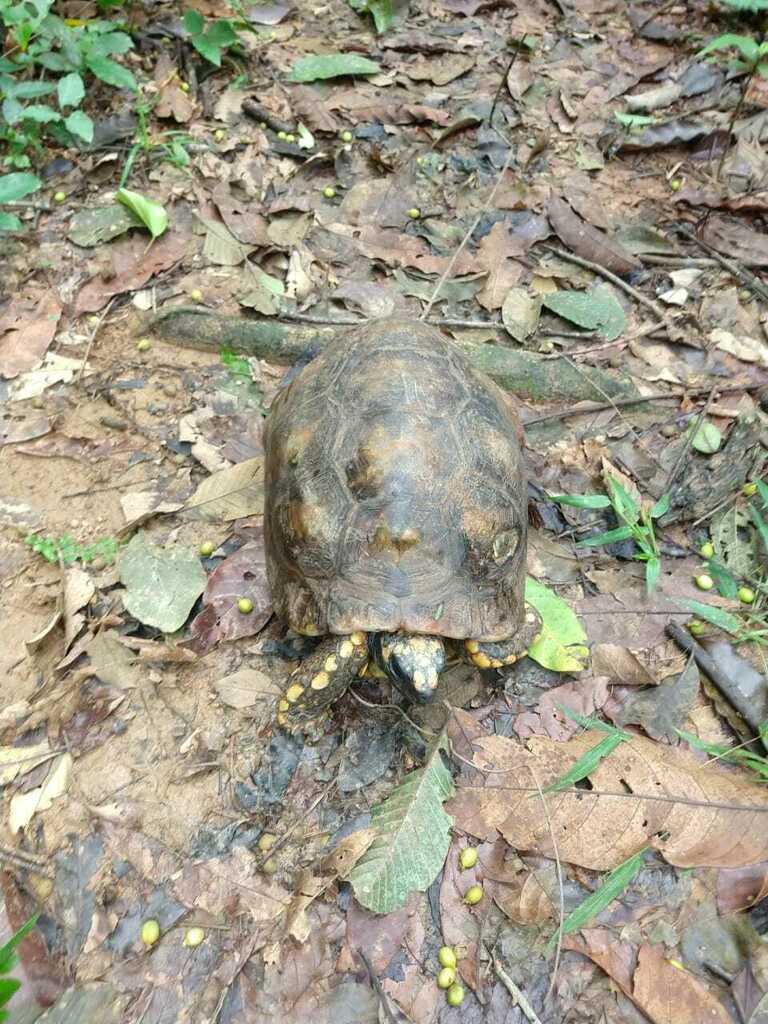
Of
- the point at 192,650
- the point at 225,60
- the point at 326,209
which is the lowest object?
the point at 192,650

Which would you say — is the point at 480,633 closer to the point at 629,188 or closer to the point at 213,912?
the point at 213,912

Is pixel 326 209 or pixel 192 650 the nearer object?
pixel 192 650

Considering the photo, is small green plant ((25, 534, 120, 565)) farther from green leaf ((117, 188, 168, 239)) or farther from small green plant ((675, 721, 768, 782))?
small green plant ((675, 721, 768, 782))

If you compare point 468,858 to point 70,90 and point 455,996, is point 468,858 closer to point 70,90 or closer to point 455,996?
point 455,996

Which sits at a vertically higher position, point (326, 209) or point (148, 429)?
point (326, 209)

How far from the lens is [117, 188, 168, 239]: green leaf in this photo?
175 inches

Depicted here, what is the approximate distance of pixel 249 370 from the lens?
13.6 feet

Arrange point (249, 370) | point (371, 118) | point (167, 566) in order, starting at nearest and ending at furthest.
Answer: point (167, 566) < point (249, 370) < point (371, 118)

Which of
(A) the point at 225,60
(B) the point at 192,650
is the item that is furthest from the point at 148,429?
(A) the point at 225,60

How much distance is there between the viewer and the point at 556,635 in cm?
308

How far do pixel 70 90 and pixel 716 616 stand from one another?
4906 mm

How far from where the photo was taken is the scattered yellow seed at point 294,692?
265cm

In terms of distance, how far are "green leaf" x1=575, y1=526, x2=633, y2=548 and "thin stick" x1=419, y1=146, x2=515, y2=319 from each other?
1.94 metres

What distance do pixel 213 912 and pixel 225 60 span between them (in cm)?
638
